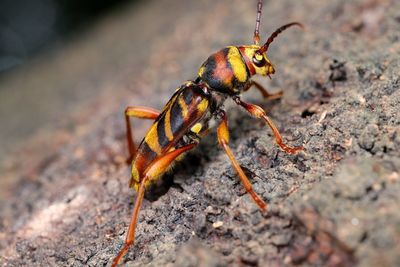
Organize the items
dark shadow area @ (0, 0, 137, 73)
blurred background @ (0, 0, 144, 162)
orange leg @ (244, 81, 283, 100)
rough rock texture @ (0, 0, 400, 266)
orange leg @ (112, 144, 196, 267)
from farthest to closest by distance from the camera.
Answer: dark shadow area @ (0, 0, 137, 73)
blurred background @ (0, 0, 144, 162)
orange leg @ (244, 81, 283, 100)
orange leg @ (112, 144, 196, 267)
rough rock texture @ (0, 0, 400, 266)

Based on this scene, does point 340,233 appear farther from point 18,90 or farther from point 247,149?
point 18,90

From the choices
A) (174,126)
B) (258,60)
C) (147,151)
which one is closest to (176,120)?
(174,126)

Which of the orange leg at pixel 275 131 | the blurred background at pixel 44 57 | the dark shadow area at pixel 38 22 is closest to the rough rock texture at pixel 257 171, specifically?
the orange leg at pixel 275 131

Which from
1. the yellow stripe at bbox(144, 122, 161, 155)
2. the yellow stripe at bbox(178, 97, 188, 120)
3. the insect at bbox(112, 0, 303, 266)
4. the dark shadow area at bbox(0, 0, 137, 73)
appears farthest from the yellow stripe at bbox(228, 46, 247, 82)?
the dark shadow area at bbox(0, 0, 137, 73)

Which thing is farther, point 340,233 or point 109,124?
point 109,124

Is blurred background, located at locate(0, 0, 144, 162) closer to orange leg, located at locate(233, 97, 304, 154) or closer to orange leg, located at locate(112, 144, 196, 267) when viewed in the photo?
orange leg, located at locate(112, 144, 196, 267)

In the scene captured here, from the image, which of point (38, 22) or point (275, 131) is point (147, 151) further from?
point (38, 22)

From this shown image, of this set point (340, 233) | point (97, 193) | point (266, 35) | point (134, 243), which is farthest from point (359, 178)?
point (266, 35)
